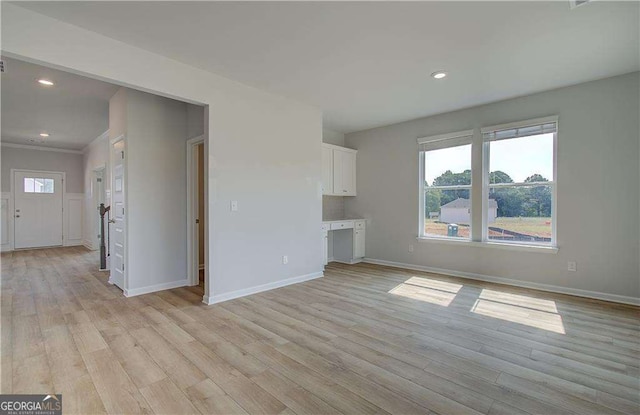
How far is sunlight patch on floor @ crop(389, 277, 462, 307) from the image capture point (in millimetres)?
3785

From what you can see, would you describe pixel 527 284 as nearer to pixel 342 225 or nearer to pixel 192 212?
pixel 342 225

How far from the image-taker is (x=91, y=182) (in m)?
7.94

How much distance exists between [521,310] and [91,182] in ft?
31.3

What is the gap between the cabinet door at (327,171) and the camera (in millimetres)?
5750

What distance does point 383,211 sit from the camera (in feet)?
19.7

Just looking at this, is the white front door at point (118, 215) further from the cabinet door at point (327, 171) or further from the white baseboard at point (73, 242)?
the white baseboard at point (73, 242)

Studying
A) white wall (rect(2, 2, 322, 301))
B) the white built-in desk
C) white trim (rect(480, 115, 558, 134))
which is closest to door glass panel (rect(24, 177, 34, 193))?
white wall (rect(2, 2, 322, 301))

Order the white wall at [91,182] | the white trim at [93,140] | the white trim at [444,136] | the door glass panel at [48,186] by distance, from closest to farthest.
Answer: the white trim at [444,136] → the white trim at [93,140] → the white wall at [91,182] → the door glass panel at [48,186]

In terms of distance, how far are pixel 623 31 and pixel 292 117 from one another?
11.9ft

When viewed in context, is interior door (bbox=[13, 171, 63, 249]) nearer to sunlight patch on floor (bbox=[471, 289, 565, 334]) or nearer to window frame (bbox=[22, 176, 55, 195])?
window frame (bbox=[22, 176, 55, 195])

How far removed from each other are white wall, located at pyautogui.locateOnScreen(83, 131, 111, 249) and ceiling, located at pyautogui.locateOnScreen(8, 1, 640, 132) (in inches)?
199

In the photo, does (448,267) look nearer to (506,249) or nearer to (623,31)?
(506,249)

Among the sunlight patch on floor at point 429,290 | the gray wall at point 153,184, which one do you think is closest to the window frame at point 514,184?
the sunlight patch on floor at point 429,290

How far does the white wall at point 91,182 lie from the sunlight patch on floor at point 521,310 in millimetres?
7602
